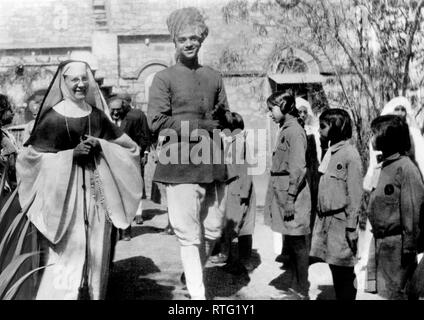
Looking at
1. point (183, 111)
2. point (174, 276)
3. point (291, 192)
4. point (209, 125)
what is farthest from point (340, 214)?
point (174, 276)

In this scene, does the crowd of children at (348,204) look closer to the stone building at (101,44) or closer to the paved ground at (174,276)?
the paved ground at (174,276)

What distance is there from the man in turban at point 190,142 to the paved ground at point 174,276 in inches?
21.4

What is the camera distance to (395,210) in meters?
3.32

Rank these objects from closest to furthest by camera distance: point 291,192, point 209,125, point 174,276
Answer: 1. point 209,125
2. point 291,192
3. point 174,276

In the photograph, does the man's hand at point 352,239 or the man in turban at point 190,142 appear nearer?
the man's hand at point 352,239

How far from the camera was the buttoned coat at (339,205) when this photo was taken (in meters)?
3.63

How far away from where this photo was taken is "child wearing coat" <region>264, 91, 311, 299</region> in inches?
157

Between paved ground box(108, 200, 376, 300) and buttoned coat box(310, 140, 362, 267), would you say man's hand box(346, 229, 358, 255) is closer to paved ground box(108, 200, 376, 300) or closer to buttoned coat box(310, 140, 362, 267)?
buttoned coat box(310, 140, 362, 267)

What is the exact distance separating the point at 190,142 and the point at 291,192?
0.88 meters

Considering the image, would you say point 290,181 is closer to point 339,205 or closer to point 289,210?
point 289,210

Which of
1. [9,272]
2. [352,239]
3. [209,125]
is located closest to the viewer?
[9,272]

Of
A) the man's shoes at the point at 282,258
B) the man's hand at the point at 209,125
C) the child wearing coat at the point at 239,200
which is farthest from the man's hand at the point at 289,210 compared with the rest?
the man's shoes at the point at 282,258
